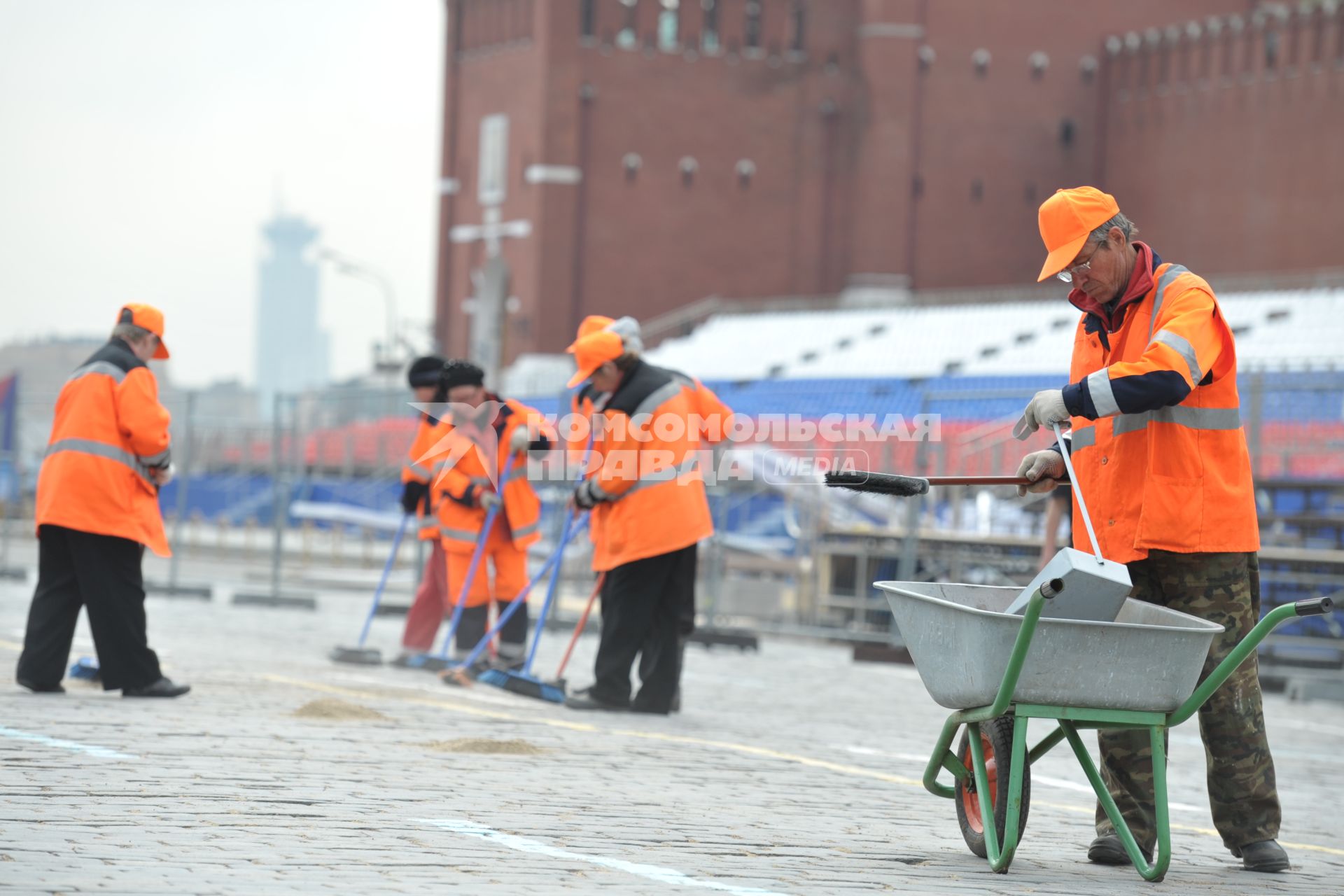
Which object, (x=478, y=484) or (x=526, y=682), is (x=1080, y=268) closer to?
(x=526, y=682)

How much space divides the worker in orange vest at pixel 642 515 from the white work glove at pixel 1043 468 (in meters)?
3.99

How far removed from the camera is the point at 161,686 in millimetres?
8977

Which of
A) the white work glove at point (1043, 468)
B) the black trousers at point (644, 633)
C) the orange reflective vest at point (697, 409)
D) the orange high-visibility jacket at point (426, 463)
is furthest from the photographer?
the orange high-visibility jacket at point (426, 463)

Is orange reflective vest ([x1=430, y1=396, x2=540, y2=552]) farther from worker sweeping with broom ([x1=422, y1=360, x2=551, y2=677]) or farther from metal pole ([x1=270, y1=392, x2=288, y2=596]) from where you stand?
metal pole ([x1=270, y1=392, x2=288, y2=596])

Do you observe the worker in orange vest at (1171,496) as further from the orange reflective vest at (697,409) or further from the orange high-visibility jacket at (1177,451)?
the orange reflective vest at (697,409)

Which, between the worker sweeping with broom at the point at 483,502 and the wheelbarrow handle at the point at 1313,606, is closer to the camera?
the wheelbarrow handle at the point at 1313,606

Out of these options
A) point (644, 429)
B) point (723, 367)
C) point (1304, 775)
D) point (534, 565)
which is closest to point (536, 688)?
point (644, 429)

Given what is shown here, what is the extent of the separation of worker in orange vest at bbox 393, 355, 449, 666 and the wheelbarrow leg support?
297 inches

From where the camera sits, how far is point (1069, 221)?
18.4 feet

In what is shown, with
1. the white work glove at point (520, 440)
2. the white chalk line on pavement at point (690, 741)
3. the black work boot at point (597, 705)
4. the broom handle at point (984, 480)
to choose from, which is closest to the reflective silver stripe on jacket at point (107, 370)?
the white chalk line on pavement at point (690, 741)

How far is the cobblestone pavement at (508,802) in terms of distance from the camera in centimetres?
494

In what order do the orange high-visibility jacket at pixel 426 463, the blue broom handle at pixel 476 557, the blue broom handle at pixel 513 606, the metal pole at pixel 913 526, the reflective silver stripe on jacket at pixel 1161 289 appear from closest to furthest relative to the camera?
the reflective silver stripe on jacket at pixel 1161 289, the blue broom handle at pixel 513 606, the blue broom handle at pixel 476 557, the orange high-visibility jacket at pixel 426 463, the metal pole at pixel 913 526

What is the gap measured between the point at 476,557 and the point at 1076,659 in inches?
270

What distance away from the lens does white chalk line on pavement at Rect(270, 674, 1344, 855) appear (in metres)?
7.03
